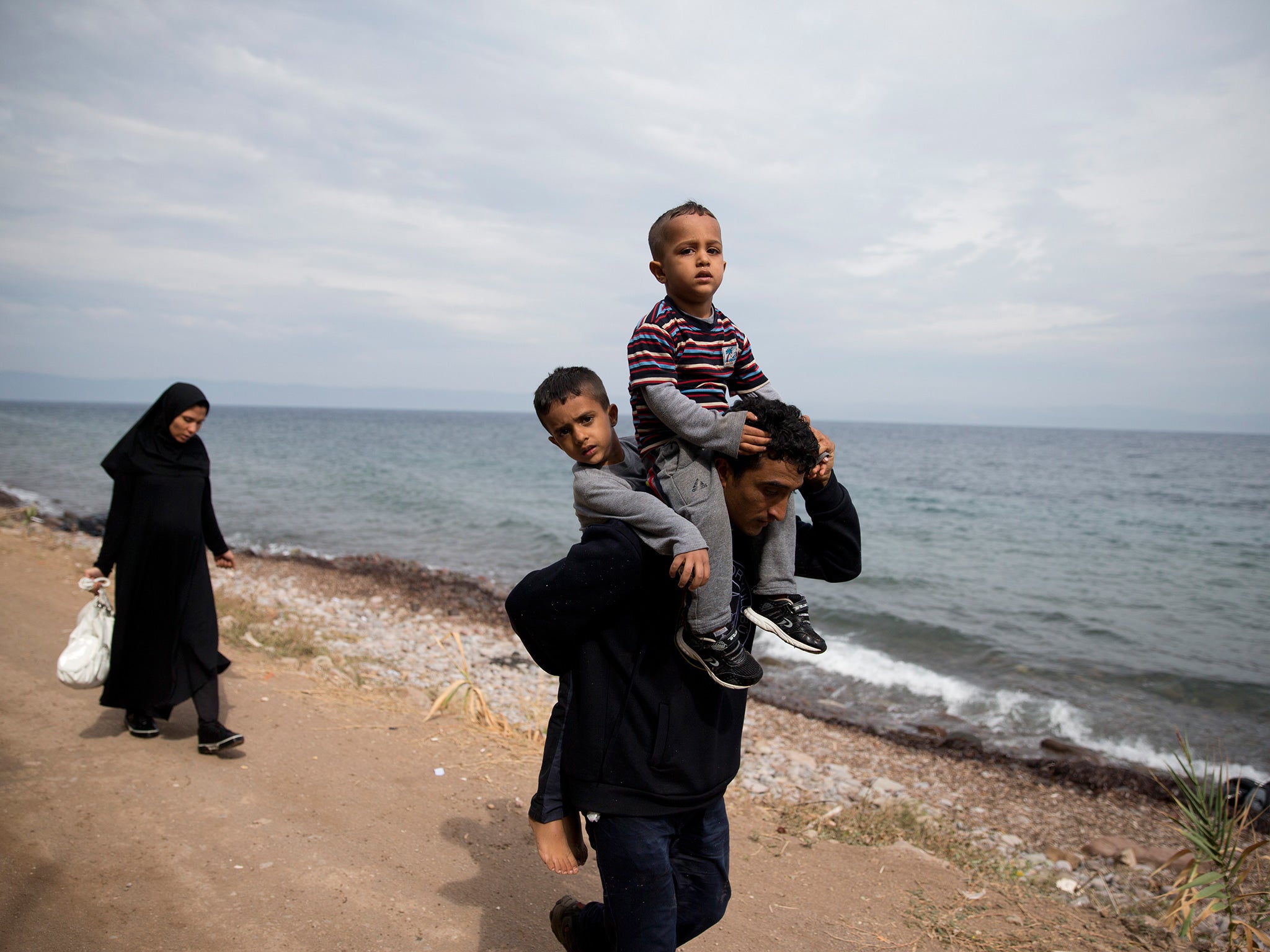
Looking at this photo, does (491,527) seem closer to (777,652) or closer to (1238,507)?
(777,652)

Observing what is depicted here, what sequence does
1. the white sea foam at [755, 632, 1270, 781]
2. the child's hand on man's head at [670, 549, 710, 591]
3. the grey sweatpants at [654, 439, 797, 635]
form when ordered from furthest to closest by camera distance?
1. the white sea foam at [755, 632, 1270, 781]
2. the grey sweatpants at [654, 439, 797, 635]
3. the child's hand on man's head at [670, 549, 710, 591]

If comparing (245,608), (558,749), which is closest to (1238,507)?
(245,608)

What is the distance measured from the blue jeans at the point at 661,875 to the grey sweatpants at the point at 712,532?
1.91ft

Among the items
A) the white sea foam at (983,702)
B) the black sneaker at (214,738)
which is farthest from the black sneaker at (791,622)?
the white sea foam at (983,702)

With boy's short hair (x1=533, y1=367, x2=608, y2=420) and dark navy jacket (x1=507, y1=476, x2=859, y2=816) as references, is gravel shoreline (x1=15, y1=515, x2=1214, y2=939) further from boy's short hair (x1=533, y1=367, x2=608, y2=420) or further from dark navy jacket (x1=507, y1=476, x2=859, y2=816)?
boy's short hair (x1=533, y1=367, x2=608, y2=420)

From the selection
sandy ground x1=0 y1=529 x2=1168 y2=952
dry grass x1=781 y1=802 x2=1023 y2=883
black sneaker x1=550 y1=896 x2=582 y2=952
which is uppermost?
black sneaker x1=550 y1=896 x2=582 y2=952

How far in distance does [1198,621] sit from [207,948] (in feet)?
52.5

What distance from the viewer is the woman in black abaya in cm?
489

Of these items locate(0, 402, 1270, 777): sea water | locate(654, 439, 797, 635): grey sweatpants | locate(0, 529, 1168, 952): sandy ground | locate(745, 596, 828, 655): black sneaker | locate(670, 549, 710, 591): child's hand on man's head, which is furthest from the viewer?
locate(0, 402, 1270, 777): sea water

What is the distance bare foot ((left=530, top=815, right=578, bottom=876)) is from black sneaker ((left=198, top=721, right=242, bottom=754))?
3.63 m

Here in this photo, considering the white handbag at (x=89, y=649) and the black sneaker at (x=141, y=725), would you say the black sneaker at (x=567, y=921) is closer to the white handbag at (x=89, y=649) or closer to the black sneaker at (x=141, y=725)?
the white handbag at (x=89, y=649)

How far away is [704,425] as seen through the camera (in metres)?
2.12

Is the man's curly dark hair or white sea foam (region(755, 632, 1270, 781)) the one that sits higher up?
the man's curly dark hair

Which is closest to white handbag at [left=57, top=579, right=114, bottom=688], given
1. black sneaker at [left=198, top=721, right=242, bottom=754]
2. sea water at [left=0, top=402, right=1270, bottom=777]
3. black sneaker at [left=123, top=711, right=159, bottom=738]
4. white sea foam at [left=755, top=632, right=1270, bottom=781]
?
black sneaker at [left=123, top=711, right=159, bottom=738]
